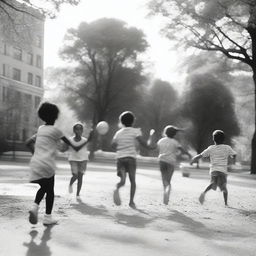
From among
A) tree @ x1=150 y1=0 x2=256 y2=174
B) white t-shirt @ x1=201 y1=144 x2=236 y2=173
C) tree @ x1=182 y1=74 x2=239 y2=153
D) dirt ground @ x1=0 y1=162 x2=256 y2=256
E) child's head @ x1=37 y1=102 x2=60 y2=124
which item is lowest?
dirt ground @ x1=0 y1=162 x2=256 y2=256

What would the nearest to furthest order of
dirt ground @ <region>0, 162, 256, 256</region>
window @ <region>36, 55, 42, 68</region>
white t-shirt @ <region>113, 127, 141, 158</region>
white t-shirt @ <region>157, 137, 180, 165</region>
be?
dirt ground @ <region>0, 162, 256, 256</region>, white t-shirt @ <region>113, 127, 141, 158</region>, white t-shirt @ <region>157, 137, 180, 165</region>, window @ <region>36, 55, 42, 68</region>

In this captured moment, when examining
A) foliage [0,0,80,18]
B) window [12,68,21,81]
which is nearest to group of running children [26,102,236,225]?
foliage [0,0,80,18]

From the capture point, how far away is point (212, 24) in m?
26.1

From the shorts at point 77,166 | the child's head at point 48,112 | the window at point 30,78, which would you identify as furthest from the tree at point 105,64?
the child's head at point 48,112

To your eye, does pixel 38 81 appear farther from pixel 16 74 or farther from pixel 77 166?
pixel 77 166

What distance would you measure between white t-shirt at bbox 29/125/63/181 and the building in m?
14.6

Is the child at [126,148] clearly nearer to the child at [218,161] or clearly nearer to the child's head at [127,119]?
the child's head at [127,119]

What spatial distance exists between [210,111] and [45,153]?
4392 cm

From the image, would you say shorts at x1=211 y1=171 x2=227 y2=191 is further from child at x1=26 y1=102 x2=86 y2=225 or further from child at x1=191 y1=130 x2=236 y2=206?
child at x1=26 y1=102 x2=86 y2=225

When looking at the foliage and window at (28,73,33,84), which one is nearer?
the foliage

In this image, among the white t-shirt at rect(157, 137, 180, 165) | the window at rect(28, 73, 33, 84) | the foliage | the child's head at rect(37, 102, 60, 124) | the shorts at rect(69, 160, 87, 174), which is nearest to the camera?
the child's head at rect(37, 102, 60, 124)

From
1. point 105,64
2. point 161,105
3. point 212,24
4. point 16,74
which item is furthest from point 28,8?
point 16,74

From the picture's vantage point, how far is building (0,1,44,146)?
21.0 meters

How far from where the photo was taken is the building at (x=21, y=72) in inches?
825
